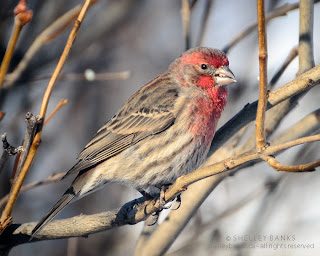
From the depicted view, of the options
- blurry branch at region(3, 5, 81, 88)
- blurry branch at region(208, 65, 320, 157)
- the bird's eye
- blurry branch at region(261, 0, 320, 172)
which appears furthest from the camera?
the bird's eye

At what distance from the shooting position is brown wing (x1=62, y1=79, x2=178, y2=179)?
4797mm

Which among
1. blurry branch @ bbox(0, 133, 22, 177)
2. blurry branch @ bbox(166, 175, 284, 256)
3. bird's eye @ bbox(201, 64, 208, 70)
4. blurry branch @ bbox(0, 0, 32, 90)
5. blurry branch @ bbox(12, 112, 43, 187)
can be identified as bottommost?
blurry branch @ bbox(0, 133, 22, 177)

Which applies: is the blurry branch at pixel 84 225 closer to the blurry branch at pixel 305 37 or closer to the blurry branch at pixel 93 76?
the blurry branch at pixel 93 76

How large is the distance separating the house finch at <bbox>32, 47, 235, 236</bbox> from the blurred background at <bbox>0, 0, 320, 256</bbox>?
16.3 inches

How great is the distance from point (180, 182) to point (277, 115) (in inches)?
52.9

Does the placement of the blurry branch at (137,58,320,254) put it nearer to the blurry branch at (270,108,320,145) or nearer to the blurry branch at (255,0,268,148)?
the blurry branch at (270,108,320,145)

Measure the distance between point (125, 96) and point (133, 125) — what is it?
110 inches

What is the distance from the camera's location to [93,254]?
6.22m

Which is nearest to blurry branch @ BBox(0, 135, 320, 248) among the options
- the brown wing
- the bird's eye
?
the brown wing

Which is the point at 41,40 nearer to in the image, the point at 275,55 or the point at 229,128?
the point at 229,128

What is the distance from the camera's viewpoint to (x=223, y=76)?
4.79 m

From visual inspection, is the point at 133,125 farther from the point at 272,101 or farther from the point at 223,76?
the point at 272,101

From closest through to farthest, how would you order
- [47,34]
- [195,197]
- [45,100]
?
[45,100] → [47,34] → [195,197]

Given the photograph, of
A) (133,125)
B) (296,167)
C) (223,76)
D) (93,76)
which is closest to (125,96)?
(133,125)
